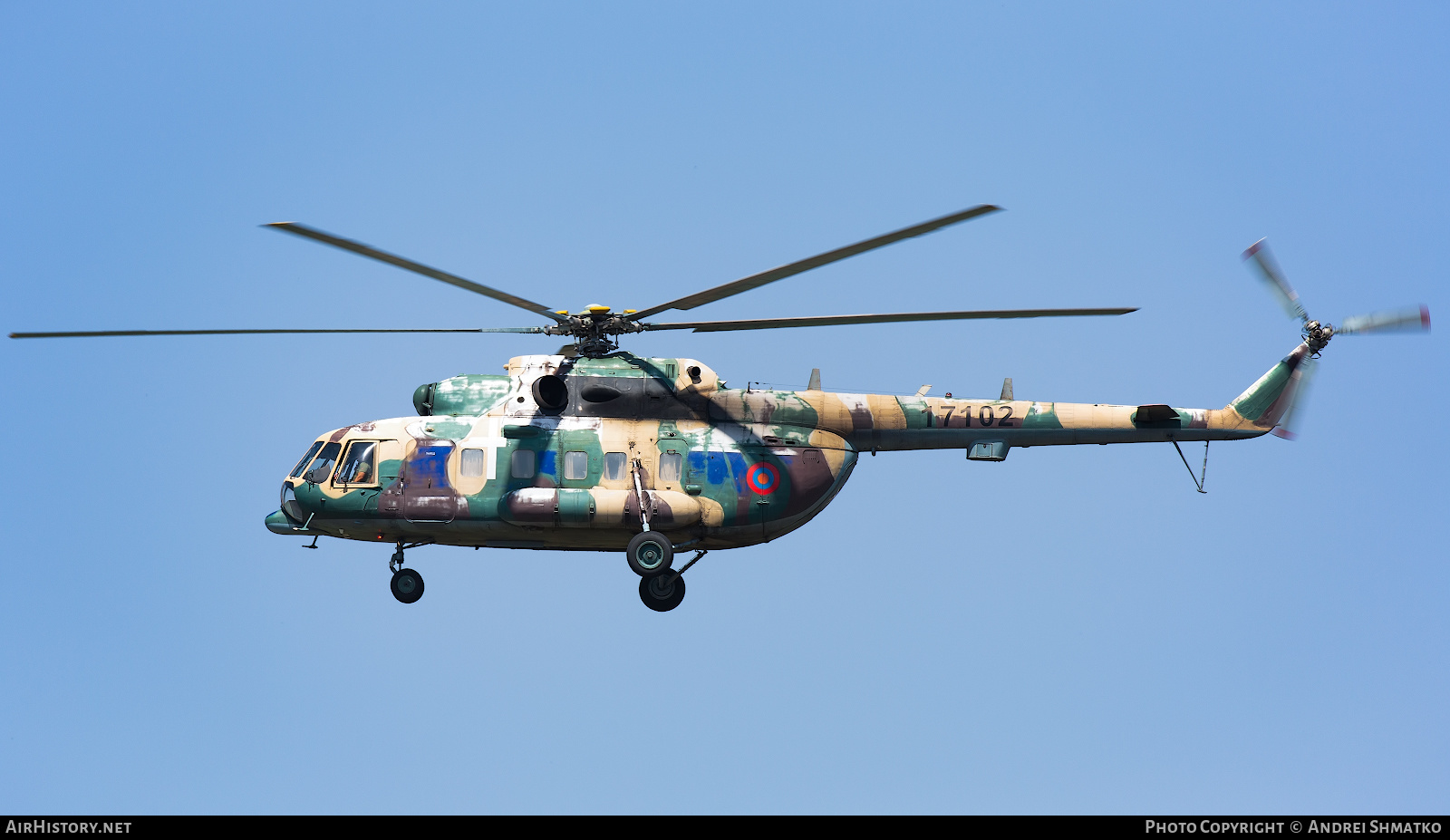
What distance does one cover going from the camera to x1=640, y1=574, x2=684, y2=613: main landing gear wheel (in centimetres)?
2534

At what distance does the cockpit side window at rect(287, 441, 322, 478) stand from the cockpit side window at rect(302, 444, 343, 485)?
4.6 inches

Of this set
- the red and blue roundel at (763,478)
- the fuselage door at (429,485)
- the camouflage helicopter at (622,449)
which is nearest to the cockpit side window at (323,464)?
the camouflage helicopter at (622,449)

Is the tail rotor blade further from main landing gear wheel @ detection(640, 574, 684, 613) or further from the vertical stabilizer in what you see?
main landing gear wheel @ detection(640, 574, 684, 613)

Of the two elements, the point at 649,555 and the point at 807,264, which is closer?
the point at 807,264

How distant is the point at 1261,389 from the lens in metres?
27.2

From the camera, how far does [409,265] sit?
22.3 meters

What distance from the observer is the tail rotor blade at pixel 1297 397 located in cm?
2736

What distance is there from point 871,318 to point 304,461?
9.96 meters

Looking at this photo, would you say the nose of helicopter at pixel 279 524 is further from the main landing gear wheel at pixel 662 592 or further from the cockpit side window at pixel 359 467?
the main landing gear wheel at pixel 662 592

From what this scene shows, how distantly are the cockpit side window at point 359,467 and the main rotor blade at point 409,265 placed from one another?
372 centimetres

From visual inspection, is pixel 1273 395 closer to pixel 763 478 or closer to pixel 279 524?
pixel 763 478
